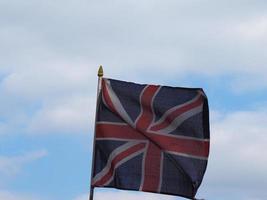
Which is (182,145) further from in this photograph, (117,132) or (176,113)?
(117,132)

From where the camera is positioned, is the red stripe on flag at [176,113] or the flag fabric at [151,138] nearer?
the flag fabric at [151,138]

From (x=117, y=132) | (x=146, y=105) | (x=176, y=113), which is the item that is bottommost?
(x=117, y=132)

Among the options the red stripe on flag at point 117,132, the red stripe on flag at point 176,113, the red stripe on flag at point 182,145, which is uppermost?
the red stripe on flag at point 176,113

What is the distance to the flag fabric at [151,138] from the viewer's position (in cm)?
2558

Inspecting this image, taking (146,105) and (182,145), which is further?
(146,105)

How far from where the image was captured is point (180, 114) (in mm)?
26094

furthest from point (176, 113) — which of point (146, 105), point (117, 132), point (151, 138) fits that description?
point (117, 132)

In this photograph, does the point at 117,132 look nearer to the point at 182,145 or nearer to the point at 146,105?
the point at 146,105

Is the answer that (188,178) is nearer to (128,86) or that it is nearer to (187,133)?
(187,133)

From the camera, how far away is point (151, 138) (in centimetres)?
2589

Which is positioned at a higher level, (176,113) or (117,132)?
(176,113)

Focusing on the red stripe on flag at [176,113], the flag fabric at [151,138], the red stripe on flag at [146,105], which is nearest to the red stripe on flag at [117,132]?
the flag fabric at [151,138]

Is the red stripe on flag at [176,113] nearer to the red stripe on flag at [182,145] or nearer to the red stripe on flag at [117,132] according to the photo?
the red stripe on flag at [182,145]

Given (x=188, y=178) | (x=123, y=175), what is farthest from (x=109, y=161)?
(x=188, y=178)
